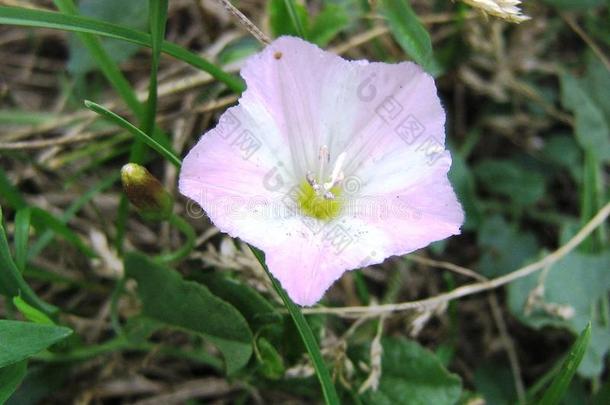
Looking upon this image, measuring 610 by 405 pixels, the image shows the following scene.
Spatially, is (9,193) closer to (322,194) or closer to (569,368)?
(322,194)

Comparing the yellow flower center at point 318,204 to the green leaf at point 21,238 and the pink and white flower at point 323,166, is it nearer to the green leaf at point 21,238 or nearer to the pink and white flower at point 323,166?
the pink and white flower at point 323,166

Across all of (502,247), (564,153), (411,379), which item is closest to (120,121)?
(411,379)

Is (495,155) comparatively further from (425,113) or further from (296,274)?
(296,274)

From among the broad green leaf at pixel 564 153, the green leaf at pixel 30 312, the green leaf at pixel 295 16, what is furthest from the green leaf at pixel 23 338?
the broad green leaf at pixel 564 153

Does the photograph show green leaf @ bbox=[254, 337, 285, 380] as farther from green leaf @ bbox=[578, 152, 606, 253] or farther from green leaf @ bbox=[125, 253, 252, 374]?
green leaf @ bbox=[578, 152, 606, 253]

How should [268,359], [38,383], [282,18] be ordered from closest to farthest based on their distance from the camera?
[268,359] → [38,383] → [282,18]
